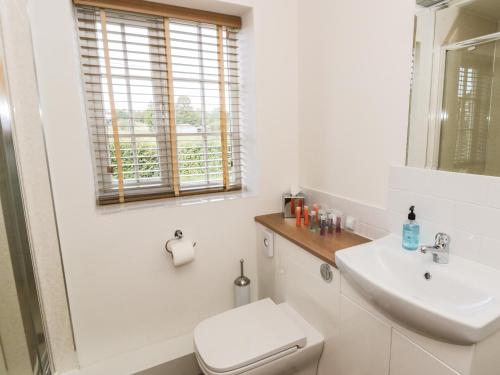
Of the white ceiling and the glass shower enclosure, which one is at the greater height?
the white ceiling

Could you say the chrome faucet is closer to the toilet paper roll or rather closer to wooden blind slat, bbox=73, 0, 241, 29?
the toilet paper roll

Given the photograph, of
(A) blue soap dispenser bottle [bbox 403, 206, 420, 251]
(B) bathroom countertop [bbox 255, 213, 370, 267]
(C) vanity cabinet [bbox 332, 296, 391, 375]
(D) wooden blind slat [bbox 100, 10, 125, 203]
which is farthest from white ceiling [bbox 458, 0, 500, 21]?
(D) wooden blind slat [bbox 100, 10, 125, 203]

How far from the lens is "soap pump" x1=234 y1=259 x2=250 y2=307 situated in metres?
1.88

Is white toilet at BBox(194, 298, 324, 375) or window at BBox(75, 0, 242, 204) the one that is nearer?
white toilet at BBox(194, 298, 324, 375)

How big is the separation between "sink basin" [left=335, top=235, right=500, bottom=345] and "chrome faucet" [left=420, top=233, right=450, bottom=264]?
22mm

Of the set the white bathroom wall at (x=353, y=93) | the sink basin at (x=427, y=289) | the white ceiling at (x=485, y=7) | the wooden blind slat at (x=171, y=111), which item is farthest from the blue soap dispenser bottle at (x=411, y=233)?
the wooden blind slat at (x=171, y=111)

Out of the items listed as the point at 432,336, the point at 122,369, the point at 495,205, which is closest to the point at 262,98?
the point at 495,205

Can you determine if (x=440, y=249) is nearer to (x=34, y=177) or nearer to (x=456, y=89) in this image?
(x=456, y=89)

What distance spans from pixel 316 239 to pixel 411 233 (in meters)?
0.44

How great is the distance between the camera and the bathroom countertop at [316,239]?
4.48ft

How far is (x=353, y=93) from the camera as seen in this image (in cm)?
153

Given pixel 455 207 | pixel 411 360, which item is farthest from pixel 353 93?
pixel 411 360

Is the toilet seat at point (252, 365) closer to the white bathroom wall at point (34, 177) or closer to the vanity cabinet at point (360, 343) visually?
the vanity cabinet at point (360, 343)

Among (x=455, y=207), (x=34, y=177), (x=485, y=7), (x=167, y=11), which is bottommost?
(x=455, y=207)
